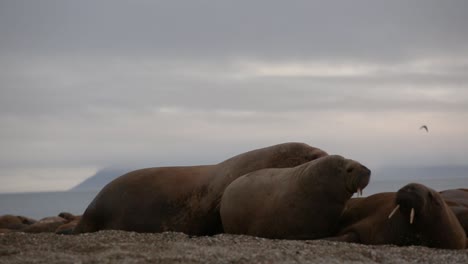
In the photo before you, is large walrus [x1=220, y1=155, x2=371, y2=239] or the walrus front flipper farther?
large walrus [x1=220, y1=155, x2=371, y2=239]

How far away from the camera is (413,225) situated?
10641mm

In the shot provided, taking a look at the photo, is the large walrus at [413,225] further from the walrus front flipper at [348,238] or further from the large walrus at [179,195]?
the large walrus at [179,195]

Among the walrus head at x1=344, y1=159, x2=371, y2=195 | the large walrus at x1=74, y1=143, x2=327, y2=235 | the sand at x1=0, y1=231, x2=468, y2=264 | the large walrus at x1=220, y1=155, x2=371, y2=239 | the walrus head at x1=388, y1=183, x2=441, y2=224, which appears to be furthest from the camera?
the large walrus at x1=74, y1=143, x2=327, y2=235

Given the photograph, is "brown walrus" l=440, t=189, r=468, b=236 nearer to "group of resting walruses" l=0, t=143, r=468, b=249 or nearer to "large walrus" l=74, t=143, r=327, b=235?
"group of resting walruses" l=0, t=143, r=468, b=249

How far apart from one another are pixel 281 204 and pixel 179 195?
1811 millimetres

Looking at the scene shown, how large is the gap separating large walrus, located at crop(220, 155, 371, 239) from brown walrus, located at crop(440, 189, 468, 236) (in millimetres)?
1710

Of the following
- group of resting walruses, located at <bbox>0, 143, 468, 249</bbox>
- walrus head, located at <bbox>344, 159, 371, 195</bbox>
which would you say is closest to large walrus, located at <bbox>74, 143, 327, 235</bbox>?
group of resting walruses, located at <bbox>0, 143, 468, 249</bbox>

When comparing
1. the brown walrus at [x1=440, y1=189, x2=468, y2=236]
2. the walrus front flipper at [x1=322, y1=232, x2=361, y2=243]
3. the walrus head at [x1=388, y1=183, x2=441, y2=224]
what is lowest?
the walrus front flipper at [x1=322, y1=232, x2=361, y2=243]

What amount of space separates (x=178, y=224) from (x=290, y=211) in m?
1.90

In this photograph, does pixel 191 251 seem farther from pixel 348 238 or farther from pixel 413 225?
pixel 413 225

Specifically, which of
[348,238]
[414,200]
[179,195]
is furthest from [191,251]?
[179,195]

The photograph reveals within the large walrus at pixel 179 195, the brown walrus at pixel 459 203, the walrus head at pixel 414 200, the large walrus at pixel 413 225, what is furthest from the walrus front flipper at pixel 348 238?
the large walrus at pixel 179 195

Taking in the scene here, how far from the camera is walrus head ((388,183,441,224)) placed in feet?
34.2

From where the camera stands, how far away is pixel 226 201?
11.7 m
